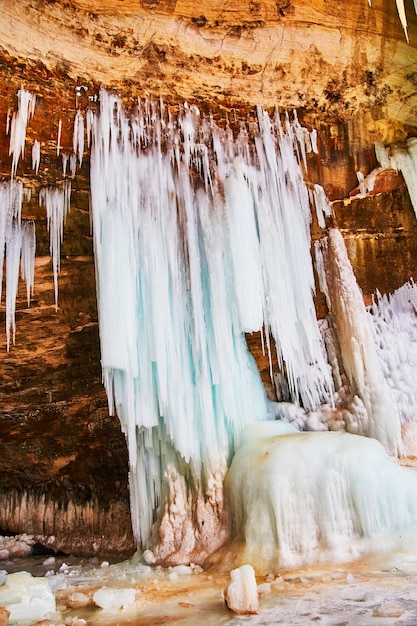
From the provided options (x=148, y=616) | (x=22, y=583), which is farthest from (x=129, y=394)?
(x=148, y=616)

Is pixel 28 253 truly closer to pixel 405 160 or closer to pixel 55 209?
pixel 55 209

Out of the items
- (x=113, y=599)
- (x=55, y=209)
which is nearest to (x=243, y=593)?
(x=113, y=599)

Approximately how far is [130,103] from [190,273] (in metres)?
1.95

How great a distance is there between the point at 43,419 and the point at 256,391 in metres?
2.95

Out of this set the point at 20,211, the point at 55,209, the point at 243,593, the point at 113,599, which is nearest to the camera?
the point at 243,593

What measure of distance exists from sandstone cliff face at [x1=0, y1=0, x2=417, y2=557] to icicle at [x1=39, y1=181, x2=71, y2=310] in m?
0.08

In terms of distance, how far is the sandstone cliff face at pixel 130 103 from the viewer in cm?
520

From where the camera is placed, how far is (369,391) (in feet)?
20.1

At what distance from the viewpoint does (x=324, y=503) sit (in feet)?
14.6

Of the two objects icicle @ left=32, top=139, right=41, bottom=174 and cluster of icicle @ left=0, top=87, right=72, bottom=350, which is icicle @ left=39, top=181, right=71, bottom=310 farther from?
icicle @ left=32, top=139, right=41, bottom=174

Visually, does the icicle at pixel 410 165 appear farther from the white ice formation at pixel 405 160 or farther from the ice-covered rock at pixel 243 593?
the ice-covered rock at pixel 243 593

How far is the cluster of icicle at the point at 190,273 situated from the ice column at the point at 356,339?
14.9 inches

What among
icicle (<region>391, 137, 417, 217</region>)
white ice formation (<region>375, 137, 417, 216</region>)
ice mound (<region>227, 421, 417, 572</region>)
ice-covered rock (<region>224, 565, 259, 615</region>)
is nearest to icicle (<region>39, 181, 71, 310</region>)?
ice mound (<region>227, 421, 417, 572</region>)

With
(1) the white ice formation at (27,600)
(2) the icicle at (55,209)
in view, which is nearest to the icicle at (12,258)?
(2) the icicle at (55,209)
